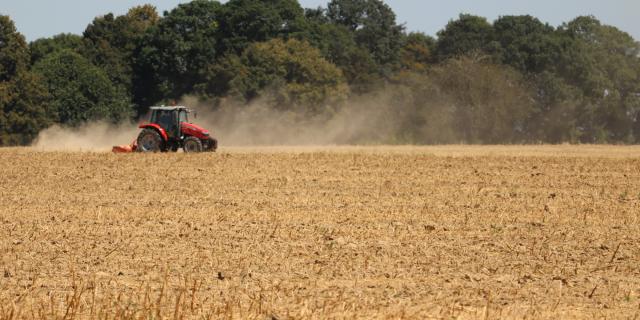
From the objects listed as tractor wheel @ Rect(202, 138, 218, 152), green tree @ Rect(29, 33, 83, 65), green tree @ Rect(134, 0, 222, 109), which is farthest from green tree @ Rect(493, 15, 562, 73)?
tractor wheel @ Rect(202, 138, 218, 152)

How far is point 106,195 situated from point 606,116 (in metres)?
61.7

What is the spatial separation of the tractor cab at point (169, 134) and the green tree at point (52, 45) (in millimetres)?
42815

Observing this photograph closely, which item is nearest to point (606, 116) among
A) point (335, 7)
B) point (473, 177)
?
point (335, 7)

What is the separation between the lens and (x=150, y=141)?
36344 mm

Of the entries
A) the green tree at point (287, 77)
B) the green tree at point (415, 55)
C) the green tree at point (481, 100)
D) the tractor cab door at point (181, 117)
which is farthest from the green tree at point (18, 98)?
the green tree at point (415, 55)

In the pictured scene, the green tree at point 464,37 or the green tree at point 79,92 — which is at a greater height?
the green tree at point 464,37


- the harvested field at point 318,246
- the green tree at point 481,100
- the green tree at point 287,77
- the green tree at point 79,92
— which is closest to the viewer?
the harvested field at point 318,246

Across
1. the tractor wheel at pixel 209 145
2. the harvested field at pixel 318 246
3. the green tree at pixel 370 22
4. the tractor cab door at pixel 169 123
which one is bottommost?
the harvested field at pixel 318 246

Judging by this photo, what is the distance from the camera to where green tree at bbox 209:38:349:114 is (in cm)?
6925

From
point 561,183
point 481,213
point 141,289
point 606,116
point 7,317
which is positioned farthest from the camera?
point 606,116

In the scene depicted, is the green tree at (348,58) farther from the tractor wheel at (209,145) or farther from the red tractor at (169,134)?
the red tractor at (169,134)

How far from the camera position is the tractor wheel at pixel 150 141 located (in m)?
36.2

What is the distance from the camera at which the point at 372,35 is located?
319 feet

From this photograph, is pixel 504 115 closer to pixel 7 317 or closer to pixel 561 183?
pixel 561 183
